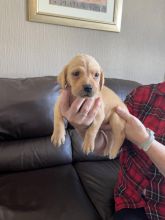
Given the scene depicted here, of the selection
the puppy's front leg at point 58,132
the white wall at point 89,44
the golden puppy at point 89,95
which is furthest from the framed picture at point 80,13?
the puppy's front leg at point 58,132

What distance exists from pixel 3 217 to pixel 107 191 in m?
0.49

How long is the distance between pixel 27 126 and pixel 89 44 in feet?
2.95

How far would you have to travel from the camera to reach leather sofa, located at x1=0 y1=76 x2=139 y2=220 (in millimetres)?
1073

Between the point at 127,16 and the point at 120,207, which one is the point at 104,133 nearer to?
the point at 120,207

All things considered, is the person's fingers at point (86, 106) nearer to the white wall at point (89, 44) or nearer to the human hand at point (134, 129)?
the human hand at point (134, 129)

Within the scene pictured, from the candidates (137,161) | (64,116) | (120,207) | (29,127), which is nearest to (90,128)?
(64,116)

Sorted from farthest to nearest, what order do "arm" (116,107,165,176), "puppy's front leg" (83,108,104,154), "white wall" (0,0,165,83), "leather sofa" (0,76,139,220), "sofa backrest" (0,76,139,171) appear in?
"white wall" (0,0,165,83) < "sofa backrest" (0,76,139,171) < "leather sofa" (0,76,139,220) < "puppy's front leg" (83,108,104,154) < "arm" (116,107,165,176)

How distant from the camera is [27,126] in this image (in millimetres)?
1454

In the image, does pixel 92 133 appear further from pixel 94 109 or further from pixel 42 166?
pixel 42 166

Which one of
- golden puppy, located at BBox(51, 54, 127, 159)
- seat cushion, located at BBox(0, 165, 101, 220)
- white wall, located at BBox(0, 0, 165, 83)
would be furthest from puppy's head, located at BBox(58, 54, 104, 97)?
white wall, located at BBox(0, 0, 165, 83)

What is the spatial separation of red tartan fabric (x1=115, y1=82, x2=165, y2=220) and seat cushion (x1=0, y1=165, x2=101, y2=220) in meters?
0.18

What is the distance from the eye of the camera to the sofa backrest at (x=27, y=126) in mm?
1418

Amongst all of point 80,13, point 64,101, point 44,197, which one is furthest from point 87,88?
point 80,13

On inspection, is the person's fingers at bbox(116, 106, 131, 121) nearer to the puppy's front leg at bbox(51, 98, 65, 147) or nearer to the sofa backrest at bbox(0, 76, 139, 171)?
the puppy's front leg at bbox(51, 98, 65, 147)
